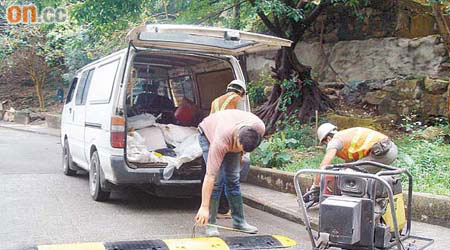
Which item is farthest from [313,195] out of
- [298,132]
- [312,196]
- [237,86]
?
[298,132]

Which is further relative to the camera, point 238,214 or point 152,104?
point 152,104

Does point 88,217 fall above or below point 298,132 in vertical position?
below

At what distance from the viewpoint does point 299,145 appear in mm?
9617

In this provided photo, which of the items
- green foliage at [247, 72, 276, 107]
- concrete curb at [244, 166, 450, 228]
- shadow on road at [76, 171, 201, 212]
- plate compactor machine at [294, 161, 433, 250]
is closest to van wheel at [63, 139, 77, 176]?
shadow on road at [76, 171, 201, 212]

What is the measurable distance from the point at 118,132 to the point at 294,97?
18.7 feet

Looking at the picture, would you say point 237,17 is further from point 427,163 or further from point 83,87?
point 427,163

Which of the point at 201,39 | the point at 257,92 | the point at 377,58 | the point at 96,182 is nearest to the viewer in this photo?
the point at 201,39

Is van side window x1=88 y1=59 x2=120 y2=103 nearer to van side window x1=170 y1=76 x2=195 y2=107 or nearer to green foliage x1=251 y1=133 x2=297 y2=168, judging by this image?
van side window x1=170 y1=76 x2=195 y2=107

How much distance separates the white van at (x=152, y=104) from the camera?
6.31 m

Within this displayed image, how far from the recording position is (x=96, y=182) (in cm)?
708

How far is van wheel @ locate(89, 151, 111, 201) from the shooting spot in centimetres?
697

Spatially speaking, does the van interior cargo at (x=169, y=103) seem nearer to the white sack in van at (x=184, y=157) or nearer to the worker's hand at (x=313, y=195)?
the white sack in van at (x=184, y=157)

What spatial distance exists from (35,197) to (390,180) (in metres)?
5.09

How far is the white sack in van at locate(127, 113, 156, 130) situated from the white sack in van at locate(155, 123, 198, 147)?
0.40 feet
